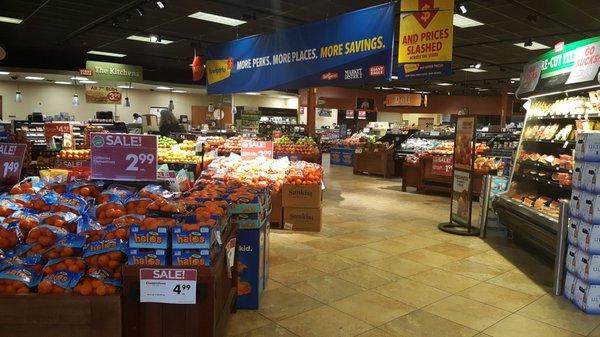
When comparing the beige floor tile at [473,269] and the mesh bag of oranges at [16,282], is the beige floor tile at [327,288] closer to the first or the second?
the beige floor tile at [473,269]

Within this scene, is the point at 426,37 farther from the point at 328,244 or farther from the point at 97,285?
the point at 97,285

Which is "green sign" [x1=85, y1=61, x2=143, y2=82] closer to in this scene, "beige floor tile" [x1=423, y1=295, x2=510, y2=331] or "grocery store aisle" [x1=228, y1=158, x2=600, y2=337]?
"grocery store aisle" [x1=228, y1=158, x2=600, y2=337]

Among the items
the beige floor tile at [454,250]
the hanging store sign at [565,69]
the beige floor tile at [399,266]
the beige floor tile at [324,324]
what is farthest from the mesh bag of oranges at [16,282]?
the hanging store sign at [565,69]

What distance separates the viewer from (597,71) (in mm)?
4918

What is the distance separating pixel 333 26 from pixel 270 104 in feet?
72.2

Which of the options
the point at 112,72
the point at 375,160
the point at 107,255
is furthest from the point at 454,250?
the point at 112,72

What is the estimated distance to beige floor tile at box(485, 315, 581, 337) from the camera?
3.47 meters

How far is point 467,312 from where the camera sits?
3.85m

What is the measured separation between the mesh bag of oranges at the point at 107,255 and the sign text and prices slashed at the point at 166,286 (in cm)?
20

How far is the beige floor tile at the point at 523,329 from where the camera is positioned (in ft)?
11.4

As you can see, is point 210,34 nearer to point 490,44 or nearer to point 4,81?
point 490,44

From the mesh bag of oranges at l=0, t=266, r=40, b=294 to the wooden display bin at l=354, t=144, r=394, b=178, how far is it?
11987 mm

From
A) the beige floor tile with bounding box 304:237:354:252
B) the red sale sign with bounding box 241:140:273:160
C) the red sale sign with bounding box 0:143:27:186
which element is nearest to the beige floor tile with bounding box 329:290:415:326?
the beige floor tile with bounding box 304:237:354:252

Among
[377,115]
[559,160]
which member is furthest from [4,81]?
[377,115]
